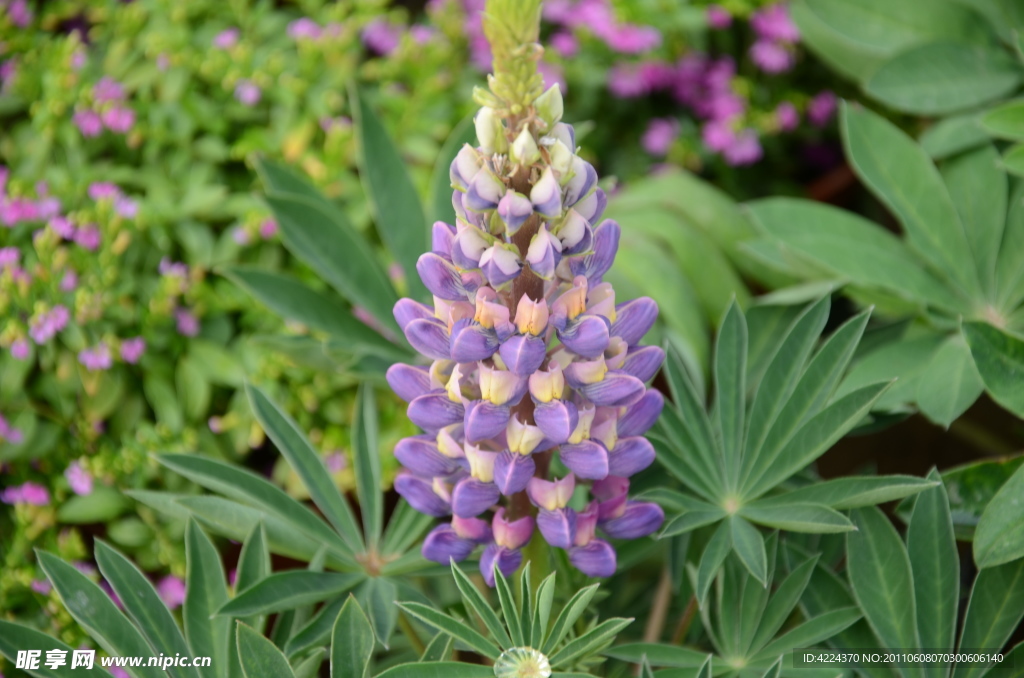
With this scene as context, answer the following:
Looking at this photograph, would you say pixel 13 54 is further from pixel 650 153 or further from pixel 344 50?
pixel 650 153

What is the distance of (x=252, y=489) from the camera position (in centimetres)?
90

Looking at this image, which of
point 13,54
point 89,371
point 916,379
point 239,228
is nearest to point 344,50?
point 239,228

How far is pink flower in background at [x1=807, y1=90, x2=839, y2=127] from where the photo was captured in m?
1.78

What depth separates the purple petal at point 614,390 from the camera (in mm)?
700

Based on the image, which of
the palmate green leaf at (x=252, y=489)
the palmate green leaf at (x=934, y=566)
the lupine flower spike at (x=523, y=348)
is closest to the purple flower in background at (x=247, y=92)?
the palmate green leaf at (x=252, y=489)

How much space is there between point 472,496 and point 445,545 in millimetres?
93

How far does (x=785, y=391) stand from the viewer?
888mm

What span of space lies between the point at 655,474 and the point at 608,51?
3.64 ft

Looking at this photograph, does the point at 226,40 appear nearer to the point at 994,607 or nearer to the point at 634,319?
the point at 634,319

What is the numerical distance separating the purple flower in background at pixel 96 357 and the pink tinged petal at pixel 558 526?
826mm

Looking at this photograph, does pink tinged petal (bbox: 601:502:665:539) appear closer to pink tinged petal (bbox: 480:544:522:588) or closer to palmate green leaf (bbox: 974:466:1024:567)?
pink tinged petal (bbox: 480:544:522:588)

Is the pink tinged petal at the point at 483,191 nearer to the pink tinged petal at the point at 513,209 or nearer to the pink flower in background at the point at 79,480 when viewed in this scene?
the pink tinged petal at the point at 513,209

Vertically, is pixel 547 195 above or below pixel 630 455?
above

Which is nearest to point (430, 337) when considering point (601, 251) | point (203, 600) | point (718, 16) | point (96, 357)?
point (601, 251)
